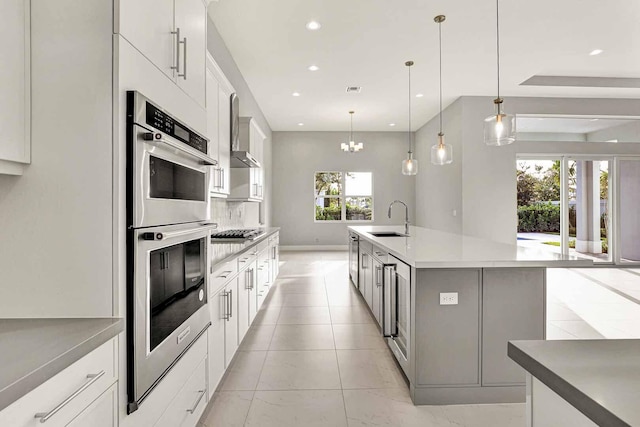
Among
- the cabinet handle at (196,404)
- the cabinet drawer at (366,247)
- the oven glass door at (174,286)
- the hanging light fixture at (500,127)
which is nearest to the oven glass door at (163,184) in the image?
the oven glass door at (174,286)

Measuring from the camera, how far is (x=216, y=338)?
81.3 inches

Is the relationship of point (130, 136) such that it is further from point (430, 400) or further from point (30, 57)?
point (430, 400)

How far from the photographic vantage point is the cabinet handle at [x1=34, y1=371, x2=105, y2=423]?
75 centimetres

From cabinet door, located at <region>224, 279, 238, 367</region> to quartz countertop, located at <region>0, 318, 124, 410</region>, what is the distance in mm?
1259

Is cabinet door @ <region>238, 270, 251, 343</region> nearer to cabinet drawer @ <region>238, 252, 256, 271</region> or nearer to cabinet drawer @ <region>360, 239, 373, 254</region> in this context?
cabinet drawer @ <region>238, 252, 256, 271</region>

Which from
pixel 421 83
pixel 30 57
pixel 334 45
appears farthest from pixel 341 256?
pixel 30 57

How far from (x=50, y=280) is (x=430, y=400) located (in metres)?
2.07

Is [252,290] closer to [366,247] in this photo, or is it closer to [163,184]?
[366,247]

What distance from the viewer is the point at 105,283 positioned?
1061 millimetres

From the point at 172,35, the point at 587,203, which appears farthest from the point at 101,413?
the point at 587,203

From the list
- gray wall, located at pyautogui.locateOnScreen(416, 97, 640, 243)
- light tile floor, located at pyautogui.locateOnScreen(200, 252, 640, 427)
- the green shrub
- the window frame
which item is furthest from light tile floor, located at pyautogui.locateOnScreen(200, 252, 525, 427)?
the window frame

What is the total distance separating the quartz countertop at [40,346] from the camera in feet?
2.32

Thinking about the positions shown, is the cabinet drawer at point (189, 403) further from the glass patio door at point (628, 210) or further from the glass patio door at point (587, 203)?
the glass patio door at point (628, 210)

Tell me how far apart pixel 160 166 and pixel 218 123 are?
2.02 metres
